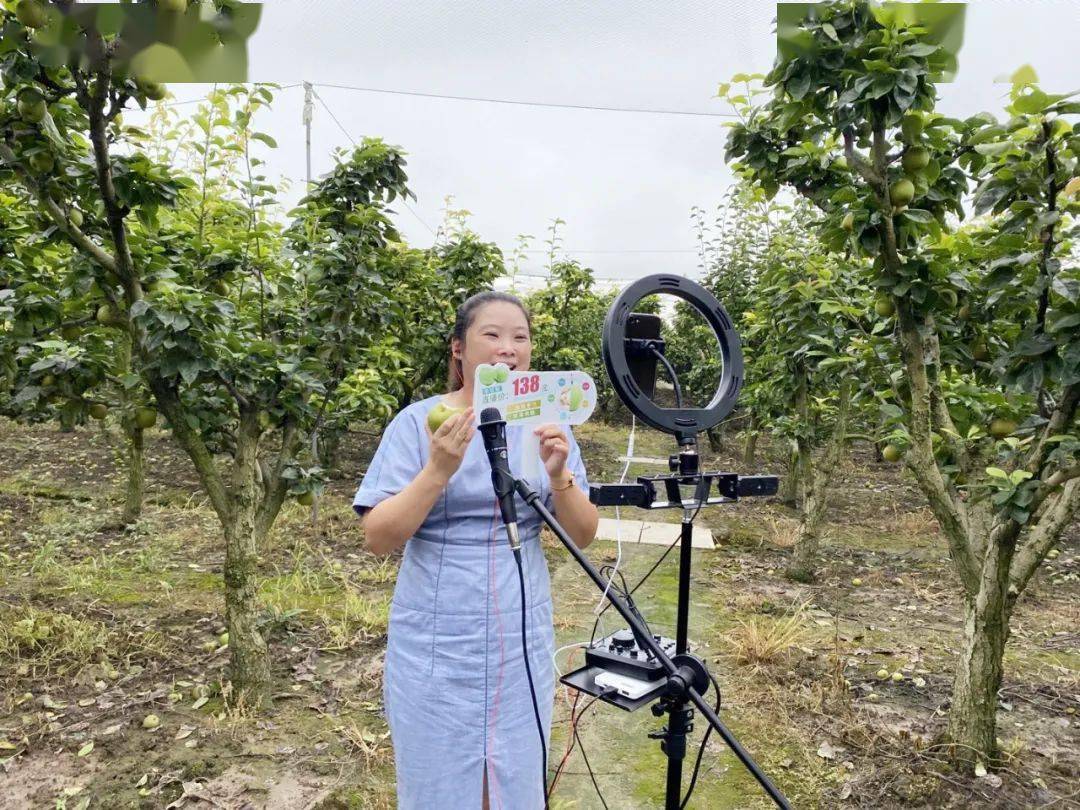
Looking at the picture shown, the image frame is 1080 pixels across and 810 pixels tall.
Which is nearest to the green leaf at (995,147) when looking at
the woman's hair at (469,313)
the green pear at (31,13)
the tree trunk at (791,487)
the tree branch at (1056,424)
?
the tree branch at (1056,424)

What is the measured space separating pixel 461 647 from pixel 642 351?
0.66 meters

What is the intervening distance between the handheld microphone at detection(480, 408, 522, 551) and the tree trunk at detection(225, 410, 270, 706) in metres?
1.86

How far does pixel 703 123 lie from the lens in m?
6.61

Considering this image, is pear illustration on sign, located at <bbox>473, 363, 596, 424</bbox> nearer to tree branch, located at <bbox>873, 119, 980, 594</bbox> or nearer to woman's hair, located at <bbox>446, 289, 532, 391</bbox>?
woman's hair, located at <bbox>446, 289, 532, 391</bbox>

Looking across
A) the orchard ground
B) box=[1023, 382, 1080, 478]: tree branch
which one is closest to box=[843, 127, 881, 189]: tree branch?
box=[1023, 382, 1080, 478]: tree branch

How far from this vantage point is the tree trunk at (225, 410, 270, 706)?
269 cm

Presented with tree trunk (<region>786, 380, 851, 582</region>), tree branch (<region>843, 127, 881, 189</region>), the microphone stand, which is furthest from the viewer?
tree trunk (<region>786, 380, 851, 582</region>)

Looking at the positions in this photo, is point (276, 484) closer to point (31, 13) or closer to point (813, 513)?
point (31, 13)

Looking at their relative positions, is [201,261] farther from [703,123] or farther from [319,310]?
[703,123]

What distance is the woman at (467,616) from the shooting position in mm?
1359

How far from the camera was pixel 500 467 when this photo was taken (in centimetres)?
113

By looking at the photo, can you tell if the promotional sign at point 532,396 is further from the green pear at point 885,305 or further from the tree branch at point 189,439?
the tree branch at point 189,439

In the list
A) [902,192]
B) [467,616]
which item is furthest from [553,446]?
[902,192]

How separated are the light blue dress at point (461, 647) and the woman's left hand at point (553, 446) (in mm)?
58
